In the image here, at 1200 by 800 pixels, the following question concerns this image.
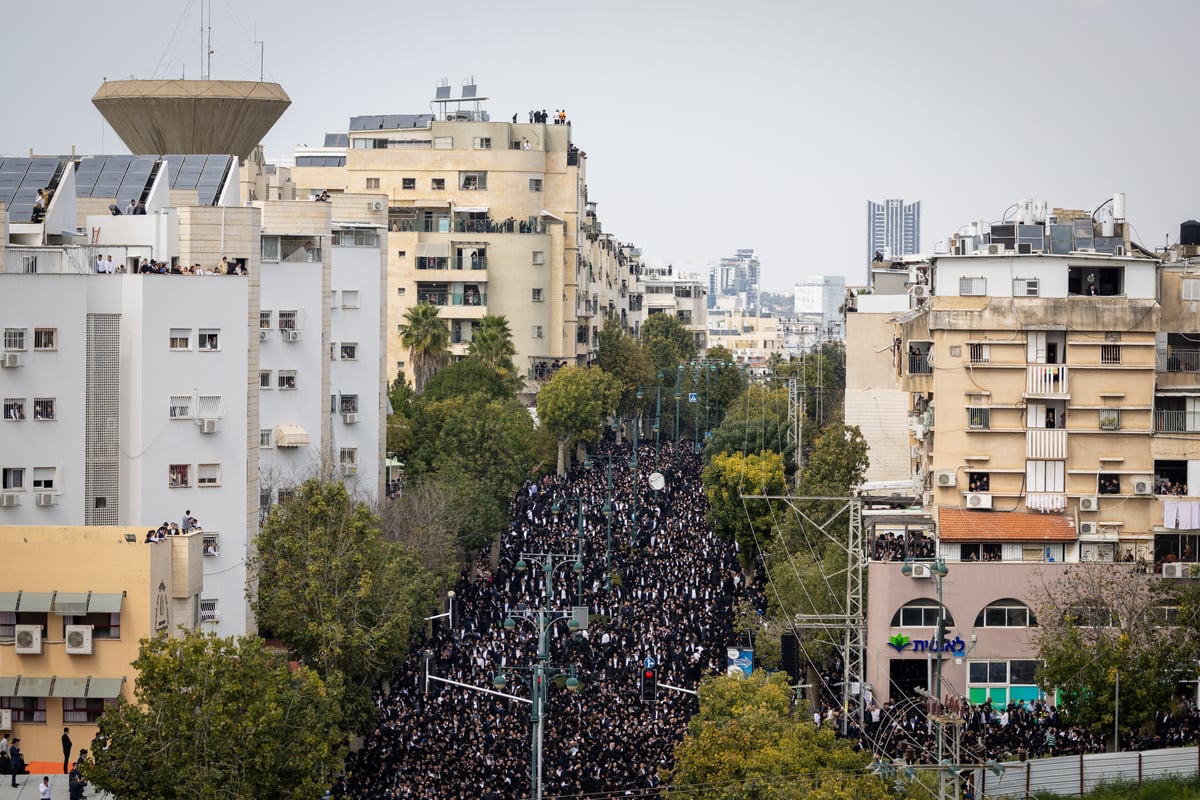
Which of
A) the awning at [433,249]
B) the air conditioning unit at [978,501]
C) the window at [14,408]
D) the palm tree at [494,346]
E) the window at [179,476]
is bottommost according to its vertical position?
the air conditioning unit at [978,501]

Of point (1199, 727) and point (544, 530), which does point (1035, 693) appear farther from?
point (544, 530)

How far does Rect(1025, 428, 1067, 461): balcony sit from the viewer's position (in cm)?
6244

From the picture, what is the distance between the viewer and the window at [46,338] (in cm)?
5528

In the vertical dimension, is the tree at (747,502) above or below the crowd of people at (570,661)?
above

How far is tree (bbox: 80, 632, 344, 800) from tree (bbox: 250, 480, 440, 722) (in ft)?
27.0

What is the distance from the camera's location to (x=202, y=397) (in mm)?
57281

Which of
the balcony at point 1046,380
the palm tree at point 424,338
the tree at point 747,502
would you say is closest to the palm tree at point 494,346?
the palm tree at point 424,338

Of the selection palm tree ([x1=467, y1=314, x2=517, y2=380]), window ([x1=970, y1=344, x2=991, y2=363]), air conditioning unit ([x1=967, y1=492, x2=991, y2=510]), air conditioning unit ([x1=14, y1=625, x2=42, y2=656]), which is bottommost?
air conditioning unit ([x1=14, y1=625, x2=42, y2=656])

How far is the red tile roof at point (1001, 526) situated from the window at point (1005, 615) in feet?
6.93

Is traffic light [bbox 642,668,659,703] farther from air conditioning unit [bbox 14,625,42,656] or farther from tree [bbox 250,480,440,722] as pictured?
air conditioning unit [bbox 14,625,42,656]

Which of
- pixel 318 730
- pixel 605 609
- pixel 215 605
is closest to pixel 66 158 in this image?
pixel 215 605

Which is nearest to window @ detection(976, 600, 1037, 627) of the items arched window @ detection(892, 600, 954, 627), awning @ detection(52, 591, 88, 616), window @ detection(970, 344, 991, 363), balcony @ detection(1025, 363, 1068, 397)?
arched window @ detection(892, 600, 954, 627)

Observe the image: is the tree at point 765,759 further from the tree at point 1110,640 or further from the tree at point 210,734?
the tree at point 1110,640

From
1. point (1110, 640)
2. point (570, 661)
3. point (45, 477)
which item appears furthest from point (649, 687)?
point (45, 477)
